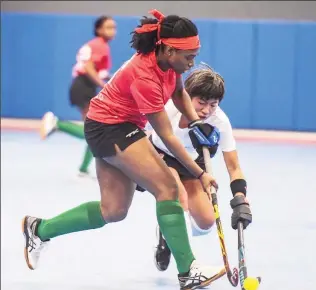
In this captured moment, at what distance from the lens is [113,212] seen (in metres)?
4.09

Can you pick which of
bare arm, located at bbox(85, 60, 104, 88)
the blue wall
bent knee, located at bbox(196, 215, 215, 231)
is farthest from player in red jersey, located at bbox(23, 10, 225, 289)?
bare arm, located at bbox(85, 60, 104, 88)

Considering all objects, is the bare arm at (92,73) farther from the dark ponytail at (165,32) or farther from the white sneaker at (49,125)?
the dark ponytail at (165,32)

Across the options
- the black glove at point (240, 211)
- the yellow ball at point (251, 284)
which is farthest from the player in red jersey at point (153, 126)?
the yellow ball at point (251, 284)

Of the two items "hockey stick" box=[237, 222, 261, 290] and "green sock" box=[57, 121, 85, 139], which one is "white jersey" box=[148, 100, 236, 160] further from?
"green sock" box=[57, 121, 85, 139]

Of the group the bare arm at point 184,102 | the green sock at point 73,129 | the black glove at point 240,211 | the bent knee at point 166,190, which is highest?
the bare arm at point 184,102

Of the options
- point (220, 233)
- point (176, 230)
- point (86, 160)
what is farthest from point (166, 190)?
point (86, 160)

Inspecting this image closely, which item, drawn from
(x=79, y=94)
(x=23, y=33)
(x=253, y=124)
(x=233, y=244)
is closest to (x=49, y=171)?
(x=79, y=94)

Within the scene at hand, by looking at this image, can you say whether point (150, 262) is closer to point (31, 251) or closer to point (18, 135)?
point (31, 251)

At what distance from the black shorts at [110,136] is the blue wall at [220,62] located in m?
1.15

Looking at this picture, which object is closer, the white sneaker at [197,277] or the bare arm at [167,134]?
the bare arm at [167,134]

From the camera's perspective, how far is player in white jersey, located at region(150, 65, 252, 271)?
3.95m

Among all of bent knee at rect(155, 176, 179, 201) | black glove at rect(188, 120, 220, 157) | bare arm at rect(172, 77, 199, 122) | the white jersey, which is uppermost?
bare arm at rect(172, 77, 199, 122)

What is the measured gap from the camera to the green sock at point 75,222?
4.19 meters

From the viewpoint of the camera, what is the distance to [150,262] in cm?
474
